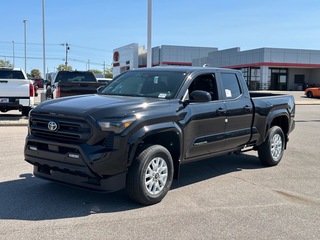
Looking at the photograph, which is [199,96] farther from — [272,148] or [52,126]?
[272,148]

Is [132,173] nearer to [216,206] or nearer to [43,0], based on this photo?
[216,206]

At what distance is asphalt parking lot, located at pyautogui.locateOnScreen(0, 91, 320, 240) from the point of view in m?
4.52

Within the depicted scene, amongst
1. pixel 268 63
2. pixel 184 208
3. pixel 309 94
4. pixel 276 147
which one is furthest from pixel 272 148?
Result: pixel 268 63

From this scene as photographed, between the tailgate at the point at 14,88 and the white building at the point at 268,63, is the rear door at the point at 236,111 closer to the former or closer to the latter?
the tailgate at the point at 14,88

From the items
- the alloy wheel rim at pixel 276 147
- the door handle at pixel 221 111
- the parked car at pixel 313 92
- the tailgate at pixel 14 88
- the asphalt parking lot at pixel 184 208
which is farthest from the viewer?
the parked car at pixel 313 92

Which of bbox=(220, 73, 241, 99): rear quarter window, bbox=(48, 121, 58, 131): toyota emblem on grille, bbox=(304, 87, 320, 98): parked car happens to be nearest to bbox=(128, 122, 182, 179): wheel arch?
bbox=(48, 121, 58, 131): toyota emblem on grille

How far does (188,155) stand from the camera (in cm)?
613

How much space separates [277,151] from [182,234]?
4454 millimetres

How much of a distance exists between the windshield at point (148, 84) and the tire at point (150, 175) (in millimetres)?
1002

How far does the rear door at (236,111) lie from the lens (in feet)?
22.7

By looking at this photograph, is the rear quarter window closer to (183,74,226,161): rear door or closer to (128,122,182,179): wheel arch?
(183,74,226,161): rear door

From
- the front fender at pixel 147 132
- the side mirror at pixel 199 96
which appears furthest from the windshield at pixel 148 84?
the front fender at pixel 147 132

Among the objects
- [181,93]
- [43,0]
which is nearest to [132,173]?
[181,93]

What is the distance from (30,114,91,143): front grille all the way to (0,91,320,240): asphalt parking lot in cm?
91
